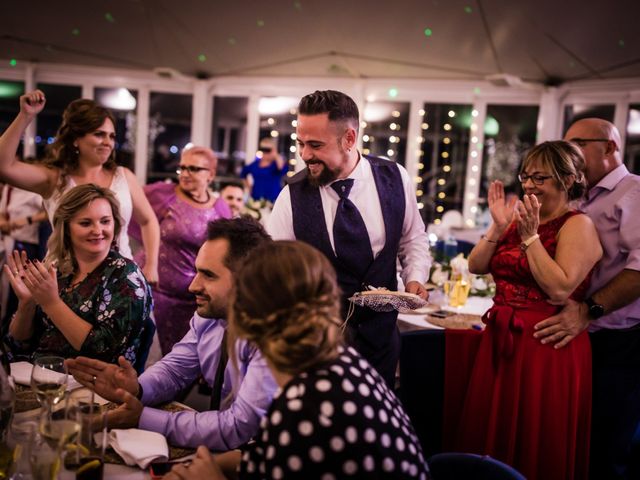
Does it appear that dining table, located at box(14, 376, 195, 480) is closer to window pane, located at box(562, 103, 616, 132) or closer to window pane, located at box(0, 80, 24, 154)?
window pane, located at box(562, 103, 616, 132)

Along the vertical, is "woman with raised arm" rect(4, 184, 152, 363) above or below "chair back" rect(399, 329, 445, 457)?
above

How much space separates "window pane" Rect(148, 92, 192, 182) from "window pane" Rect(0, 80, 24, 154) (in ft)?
7.11

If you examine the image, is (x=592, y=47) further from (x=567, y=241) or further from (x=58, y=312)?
(x=58, y=312)

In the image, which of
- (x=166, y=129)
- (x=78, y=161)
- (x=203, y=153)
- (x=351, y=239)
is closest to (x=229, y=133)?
(x=166, y=129)

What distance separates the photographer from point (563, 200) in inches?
90.3

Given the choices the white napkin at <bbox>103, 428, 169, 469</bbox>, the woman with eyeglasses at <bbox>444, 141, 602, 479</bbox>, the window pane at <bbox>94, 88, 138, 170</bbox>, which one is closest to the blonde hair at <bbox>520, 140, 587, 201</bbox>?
the woman with eyeglasses at <bbox>444, 141, 602, 479</bbox>

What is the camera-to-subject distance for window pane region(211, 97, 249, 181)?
32.8 ft

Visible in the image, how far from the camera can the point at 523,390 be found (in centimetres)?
228

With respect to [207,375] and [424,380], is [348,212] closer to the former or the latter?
[424,380]

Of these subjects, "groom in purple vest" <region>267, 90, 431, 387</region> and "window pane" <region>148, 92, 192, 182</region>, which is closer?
"groom in purple vest" <region>267, 90, 431, 387</region>

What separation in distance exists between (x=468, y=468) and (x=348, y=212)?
45.6 inches

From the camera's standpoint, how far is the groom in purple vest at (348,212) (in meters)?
2.33

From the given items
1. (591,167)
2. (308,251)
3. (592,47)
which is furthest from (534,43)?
(308,251)

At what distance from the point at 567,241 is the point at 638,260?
33 cm
